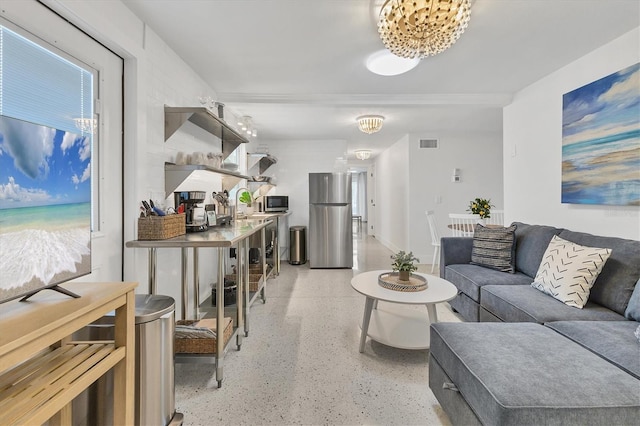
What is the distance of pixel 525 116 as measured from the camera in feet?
10.7

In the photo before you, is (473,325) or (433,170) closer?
(473,325)

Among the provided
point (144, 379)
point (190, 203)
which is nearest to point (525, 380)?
point (144, 379)

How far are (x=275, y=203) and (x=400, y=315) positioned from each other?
3.55 m

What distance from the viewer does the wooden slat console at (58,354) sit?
76cm

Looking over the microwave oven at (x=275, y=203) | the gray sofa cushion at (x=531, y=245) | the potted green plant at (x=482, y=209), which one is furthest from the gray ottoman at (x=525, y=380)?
the microwave oven at (x=275, y=203)

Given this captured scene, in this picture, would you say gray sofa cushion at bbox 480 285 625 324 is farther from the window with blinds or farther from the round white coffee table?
the window with blinds

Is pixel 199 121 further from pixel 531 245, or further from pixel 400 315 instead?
pixel 531 245

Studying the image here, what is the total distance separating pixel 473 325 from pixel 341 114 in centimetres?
328

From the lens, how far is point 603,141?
90.7 inches

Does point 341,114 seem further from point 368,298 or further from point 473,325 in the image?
point 473,325

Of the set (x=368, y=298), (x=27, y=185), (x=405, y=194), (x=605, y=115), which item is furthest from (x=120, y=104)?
(x=405, y=194)

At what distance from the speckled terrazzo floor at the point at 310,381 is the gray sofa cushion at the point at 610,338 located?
807 millimetres

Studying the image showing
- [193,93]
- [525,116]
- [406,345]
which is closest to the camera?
[406,345]

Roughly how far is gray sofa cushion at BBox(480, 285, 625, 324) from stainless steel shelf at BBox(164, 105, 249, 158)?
2666mm
